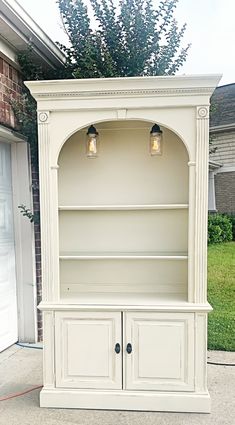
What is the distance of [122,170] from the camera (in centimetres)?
311

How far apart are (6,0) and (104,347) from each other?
275cm

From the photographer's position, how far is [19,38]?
3219mm

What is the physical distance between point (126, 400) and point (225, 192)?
8988 millimetres

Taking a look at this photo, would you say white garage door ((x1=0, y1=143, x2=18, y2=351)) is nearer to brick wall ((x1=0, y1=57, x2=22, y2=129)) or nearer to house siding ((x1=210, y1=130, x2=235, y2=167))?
brick wall ((x1=0, y1=57, x2=22, y2=129))

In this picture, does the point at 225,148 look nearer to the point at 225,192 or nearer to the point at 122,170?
the point at 225,192

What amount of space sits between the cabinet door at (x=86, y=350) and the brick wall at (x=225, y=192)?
8691 mm

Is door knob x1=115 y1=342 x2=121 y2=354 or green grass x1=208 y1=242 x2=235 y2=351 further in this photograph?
green grass x1=208 y1=242 x2=235 y2=351

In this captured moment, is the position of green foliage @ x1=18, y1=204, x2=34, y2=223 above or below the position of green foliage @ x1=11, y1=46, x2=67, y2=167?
below

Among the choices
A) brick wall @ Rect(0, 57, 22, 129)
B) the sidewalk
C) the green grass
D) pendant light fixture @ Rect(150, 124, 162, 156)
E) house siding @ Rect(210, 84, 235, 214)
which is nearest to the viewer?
the sidewalk

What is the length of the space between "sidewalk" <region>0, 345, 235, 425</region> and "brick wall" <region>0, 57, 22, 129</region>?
2.25 m

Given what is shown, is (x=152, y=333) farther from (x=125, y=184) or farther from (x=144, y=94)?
(x=144, y=94)

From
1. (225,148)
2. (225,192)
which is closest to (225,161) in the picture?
(225,148)

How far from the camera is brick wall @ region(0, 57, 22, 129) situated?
10.6ft

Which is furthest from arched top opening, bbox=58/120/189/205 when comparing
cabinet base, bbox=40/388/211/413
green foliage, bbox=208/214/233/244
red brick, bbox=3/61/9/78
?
green foliage, bbox=208/214/233/244
